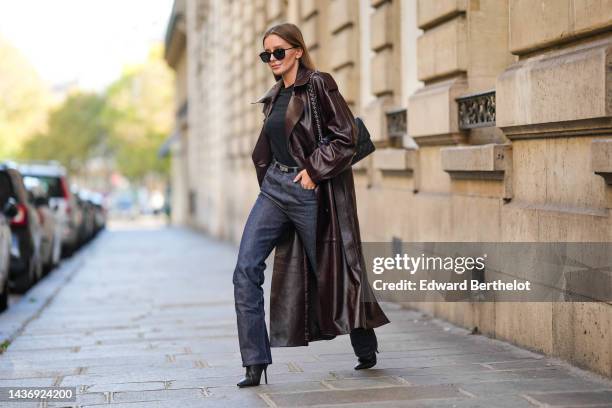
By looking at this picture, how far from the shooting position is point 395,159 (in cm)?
1012

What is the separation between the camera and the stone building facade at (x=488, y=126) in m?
6.08

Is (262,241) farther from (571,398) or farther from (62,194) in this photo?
(62,194)

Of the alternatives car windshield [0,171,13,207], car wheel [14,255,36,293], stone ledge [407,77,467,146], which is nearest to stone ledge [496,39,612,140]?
stone ledge [407,77,467,146]

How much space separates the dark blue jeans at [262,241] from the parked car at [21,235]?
7.71m

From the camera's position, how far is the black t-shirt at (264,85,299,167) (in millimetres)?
6078

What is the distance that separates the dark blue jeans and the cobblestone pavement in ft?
0.87

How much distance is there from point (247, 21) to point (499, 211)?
15.7m

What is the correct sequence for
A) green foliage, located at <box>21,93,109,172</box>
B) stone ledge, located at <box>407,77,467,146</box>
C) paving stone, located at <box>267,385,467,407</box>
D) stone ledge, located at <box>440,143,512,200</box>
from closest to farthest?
paving stone, located at <box>267,385,467,407</box>, stone ledge, located at <box>440,143,512,200</box>, stone ledge, located at <box>407,77,467,146</box>, green foliage, located at <box>21,93,109,172</box>

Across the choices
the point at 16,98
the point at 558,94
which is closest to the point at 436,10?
the point at 558,94

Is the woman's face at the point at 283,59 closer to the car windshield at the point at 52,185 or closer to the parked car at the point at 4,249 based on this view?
the parked car at the point at 4,249

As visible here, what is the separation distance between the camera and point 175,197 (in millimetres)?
57500

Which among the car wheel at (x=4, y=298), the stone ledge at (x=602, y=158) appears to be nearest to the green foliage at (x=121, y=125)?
the car wheel at (x=4, y=298)

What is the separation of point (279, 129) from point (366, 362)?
144 centimetres

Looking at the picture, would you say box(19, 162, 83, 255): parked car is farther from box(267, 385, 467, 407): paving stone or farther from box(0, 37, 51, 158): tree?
box(0, 37, 51, 158): tree
